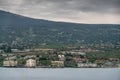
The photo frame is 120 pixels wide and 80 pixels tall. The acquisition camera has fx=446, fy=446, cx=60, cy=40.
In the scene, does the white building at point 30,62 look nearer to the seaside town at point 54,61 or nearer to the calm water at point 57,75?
the seaside town at point 54,61

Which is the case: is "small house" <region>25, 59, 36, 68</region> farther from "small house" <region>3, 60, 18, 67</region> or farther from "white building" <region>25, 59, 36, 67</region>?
"small house" <region>3, 60, 18, 67</region>

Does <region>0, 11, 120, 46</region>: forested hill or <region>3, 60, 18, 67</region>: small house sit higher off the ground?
<region>0, 11, 120, 46</region>: forested hill

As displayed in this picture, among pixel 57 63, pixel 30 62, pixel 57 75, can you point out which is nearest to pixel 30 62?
pixel 30 62

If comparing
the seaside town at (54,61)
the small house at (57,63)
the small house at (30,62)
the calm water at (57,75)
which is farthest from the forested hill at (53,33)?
the calm water at (57,75)

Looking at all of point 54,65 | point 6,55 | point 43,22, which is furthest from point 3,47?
point 43,22

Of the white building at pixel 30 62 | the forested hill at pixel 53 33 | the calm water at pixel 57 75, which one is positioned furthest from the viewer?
the forested hill at pixel 53 33

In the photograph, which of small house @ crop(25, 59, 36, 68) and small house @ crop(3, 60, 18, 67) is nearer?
small house @ crop(25, 59, 36, 68)

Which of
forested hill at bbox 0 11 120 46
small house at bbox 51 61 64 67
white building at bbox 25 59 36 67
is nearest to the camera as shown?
white building at bbox 25 59 36 67

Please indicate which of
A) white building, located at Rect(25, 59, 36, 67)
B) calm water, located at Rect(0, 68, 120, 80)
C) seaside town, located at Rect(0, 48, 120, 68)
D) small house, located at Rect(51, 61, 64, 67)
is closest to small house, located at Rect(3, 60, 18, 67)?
seaside town, located at Rect(0, 48, 120, 68)

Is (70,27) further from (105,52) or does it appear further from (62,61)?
(62,61)

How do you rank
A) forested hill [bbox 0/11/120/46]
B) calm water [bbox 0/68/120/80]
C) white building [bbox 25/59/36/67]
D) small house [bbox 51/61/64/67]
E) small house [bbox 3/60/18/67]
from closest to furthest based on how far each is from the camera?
calm water [bbox 0/68/120/80] < white building [bbox 25/59/36/67] < small house [bbox 51/61/64/67] < small house [bbox 3/60/18/67] < forested hill [bbox 0/11/120/46]
